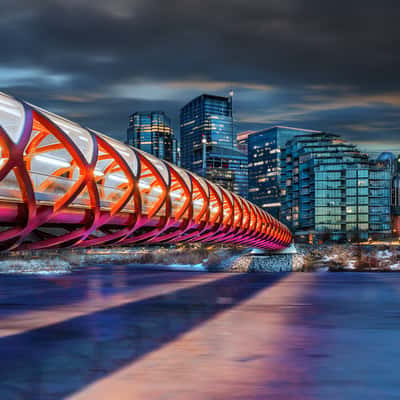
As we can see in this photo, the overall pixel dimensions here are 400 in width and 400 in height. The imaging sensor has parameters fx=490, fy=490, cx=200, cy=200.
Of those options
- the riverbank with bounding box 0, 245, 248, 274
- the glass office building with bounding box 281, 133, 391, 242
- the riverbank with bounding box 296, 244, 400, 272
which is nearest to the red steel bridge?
the riverbank with bounding box 296, 244, 400, 272

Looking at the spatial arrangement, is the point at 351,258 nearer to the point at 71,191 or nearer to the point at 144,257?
the point at 144,257

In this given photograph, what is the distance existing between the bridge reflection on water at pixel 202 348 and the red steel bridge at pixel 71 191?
3981mm

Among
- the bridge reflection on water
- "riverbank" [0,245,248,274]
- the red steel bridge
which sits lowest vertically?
"riverbank" [0,245,248,274]

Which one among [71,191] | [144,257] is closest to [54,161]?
[71,191]

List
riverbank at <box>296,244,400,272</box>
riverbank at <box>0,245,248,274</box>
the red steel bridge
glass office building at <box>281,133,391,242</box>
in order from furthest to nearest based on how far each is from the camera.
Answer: glass office building at <box>281,133,391,242</box>, riverbank at <box>0,245,248,274</box>, riverbank at <box>296,244,400,272</box>, the red steel bridge

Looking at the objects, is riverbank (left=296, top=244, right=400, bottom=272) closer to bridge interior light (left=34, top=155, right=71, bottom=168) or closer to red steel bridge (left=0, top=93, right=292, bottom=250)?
red steel bridge (left=0, top=93, right=292, bottom=250)

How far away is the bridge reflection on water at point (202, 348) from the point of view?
1295 centimetres

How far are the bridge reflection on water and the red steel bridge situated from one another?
13.1 ft

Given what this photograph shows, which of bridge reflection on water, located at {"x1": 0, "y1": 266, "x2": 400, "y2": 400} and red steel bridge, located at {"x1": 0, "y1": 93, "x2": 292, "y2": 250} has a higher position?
red steel bridge, located at {"x1": 0, "y1": 93, "x2": 292, "y2": 250}

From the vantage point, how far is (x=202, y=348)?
59.3 ft

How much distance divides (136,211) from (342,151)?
147724 millimetres

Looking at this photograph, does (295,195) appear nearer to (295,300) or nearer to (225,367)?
(295,300)

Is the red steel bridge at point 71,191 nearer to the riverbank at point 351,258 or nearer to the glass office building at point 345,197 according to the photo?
the riverbank at point 351,258

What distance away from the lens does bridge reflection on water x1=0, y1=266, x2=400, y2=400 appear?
12.9 meters
